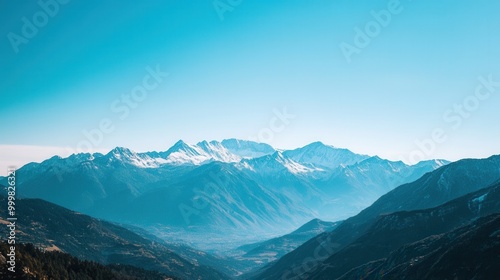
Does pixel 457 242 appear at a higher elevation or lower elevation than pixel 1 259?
lower

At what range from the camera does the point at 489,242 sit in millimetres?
159250

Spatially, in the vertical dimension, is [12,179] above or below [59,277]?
above

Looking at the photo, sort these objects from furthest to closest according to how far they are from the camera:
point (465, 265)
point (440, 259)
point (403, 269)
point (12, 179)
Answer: point (403, 269)
point (440, 259)
point (465, 265)
point (12, 179)

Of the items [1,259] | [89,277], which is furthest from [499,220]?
[1,259]

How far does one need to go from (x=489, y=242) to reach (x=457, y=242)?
80.2 ft

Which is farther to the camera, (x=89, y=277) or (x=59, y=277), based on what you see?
(x=89, y=277)

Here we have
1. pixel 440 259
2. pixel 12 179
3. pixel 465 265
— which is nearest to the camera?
pixel 12 179

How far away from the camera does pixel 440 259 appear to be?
568 feet

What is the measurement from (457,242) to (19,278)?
183m

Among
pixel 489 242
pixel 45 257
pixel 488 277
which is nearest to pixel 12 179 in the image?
pixel 45 257

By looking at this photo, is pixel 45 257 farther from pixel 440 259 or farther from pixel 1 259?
pixel 440 259

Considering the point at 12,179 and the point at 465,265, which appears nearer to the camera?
the point at 12,179

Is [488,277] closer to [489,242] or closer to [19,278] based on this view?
[489,242]

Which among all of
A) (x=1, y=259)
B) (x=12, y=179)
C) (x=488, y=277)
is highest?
(x=12, y=179)
